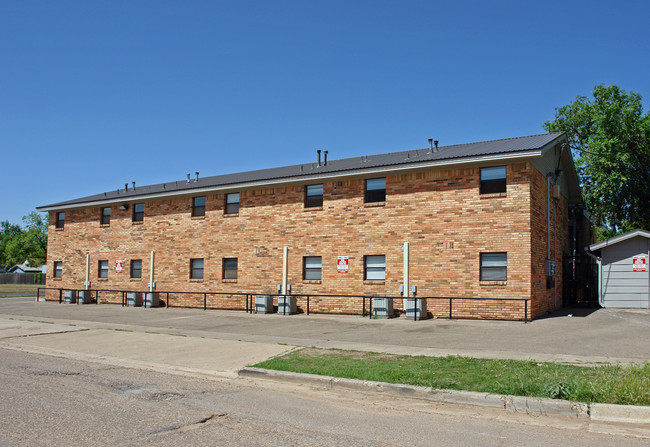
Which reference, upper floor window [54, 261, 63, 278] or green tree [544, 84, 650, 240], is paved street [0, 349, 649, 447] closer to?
upper floor window [54, 261, 63, 278]

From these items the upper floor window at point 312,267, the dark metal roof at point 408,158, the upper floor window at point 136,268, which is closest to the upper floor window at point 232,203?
the dark metal roof at point 408,158

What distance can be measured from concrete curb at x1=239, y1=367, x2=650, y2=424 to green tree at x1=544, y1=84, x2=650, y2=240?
1182 inches

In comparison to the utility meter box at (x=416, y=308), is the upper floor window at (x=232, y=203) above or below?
above

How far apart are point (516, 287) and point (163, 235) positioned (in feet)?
55.9

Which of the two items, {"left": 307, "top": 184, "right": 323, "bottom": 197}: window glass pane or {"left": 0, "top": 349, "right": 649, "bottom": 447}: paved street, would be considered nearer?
{"left": 0, "top": 349, "right": 649, "bottom": 447}: paved street

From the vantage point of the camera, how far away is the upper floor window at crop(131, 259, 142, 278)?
2822cm

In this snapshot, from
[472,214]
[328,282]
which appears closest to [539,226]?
[472,214]

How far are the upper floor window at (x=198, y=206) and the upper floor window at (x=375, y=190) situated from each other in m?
8.83

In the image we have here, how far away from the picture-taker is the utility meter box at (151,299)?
1015 inches

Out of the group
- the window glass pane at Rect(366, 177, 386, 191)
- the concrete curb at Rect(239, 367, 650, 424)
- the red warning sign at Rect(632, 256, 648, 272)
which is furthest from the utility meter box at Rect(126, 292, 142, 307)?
the red warning sign at Rect(632, 256, 648, 272)

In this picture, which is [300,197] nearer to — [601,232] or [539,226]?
[539,226]

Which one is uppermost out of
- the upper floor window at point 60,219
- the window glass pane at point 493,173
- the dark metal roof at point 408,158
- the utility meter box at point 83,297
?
the dark metal roof at point 408,158

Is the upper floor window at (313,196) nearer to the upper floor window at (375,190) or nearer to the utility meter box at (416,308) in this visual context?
the upper floor window at (375,190)

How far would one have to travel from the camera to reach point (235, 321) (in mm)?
18703
